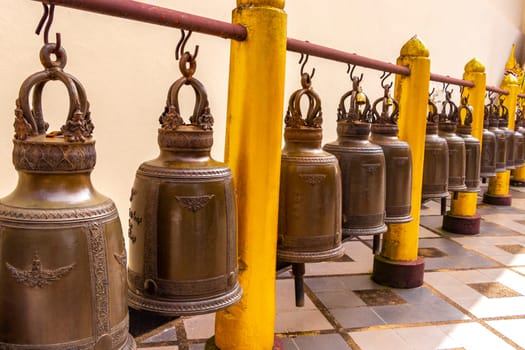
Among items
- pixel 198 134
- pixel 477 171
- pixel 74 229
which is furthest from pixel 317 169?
pixel 477 171

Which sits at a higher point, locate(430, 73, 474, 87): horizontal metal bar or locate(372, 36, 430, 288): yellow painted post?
locate(430, 73, 474, 87): horizontal metal bar

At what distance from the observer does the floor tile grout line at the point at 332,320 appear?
259 centimetres

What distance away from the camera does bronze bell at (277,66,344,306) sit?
1.87m

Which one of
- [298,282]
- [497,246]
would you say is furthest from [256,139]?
[497,246]

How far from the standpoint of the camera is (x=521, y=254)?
4375mm

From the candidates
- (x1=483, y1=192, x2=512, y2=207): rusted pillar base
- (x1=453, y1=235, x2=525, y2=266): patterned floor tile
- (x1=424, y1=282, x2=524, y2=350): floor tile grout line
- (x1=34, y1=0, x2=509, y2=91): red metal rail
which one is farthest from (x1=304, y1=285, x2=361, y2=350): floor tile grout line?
(x1=483, y1=192, x2=512, y2=207): rusted pillar base

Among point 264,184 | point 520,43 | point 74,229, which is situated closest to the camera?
point 74,229

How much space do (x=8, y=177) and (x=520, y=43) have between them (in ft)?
35.9

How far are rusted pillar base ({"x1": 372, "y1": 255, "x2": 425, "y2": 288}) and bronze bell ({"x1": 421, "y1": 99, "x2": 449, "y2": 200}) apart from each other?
1.73 ft

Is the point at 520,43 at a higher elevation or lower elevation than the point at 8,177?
higher

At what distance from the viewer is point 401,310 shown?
3016 mm

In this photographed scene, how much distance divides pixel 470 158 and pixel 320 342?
73.7 inches

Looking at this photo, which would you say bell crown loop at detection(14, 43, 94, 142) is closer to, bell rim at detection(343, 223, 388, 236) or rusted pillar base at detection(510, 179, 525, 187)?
bell rim at detection(343, 223, 388, 236)

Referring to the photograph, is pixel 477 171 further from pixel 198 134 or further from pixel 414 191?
pixel 198 134
